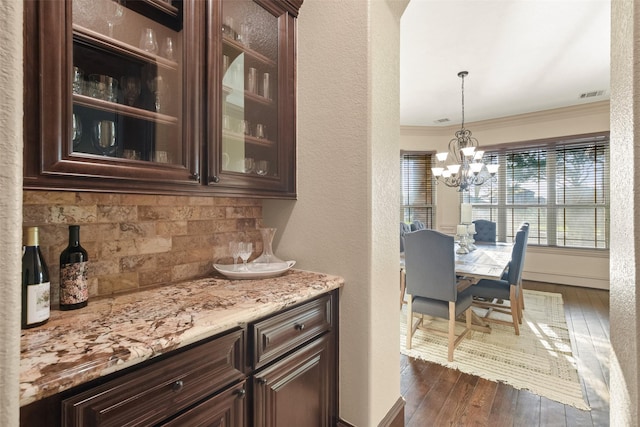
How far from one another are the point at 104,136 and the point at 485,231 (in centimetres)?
493

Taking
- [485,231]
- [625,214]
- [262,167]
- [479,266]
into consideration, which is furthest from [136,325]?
[485,231]

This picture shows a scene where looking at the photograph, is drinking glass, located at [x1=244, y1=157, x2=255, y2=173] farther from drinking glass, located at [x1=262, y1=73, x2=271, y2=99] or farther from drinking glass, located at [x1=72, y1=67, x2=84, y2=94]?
drinking glass, located at [x1=72, y1=67, x2=84, y2=94]

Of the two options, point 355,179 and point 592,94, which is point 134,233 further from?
point 592,94

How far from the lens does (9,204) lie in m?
0.41

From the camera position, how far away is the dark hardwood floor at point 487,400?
1.79 metres

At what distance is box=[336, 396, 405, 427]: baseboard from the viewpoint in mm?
1495

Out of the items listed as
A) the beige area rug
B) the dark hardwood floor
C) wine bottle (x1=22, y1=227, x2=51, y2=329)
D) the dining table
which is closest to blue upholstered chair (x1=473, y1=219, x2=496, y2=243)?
the dining table

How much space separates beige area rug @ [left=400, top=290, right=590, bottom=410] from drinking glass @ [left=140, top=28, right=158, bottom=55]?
9.09ft

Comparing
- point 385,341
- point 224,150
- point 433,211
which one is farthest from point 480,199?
point 224,150

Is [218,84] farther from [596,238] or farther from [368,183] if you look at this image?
[596,238]

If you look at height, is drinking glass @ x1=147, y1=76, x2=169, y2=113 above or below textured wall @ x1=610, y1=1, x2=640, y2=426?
above

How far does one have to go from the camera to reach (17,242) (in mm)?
429

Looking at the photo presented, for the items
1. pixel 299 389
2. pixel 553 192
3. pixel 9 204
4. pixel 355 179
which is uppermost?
pixel 553 192

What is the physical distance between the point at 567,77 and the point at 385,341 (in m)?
4.25
